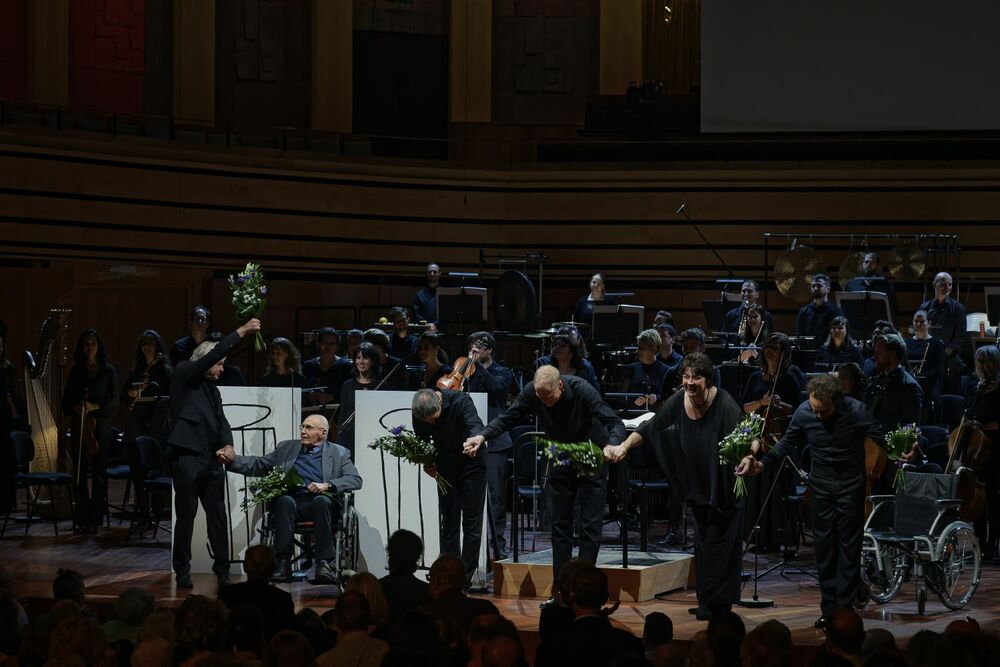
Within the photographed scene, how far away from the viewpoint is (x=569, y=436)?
309 inches

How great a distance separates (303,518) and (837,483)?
130 inches

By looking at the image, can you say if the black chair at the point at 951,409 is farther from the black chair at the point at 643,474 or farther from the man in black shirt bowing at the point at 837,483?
the man in black shirt bowing at the point at 837,483

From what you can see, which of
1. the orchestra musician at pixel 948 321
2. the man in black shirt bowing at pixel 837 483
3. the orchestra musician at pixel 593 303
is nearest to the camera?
the man in black shirt bowing at pixel 837 483

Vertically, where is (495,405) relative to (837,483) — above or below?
above

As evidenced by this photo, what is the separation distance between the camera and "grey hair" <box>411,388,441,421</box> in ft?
26.5

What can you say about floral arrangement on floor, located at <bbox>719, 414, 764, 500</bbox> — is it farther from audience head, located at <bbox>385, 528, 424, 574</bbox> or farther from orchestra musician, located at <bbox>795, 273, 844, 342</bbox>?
orchestra musician, located at <bbox>795, 273, 844, 342</bbox>

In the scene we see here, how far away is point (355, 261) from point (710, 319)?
5252mm

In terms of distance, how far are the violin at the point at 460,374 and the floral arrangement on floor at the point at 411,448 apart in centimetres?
80

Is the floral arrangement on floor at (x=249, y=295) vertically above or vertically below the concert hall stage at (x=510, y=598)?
above

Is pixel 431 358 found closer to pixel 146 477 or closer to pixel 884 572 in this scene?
pixel 146 477

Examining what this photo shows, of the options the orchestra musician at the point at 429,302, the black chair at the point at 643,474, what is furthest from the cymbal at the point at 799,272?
the black chair at the point at 643,474

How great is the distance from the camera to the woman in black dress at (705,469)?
24.6 feet

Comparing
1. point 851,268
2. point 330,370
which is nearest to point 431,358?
point 330,370

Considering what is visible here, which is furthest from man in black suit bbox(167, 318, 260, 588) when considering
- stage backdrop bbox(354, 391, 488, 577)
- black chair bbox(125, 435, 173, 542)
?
black chair bbox(125, 435, 173, 542)
